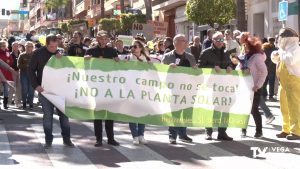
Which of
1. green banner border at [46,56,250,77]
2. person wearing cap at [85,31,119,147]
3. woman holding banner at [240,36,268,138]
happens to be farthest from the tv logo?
person wearing cap at [85,31,119,147]

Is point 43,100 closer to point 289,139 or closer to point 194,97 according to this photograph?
point 194,97

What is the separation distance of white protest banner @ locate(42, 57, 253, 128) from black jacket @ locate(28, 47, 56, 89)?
84mm

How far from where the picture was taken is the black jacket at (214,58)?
397 inches

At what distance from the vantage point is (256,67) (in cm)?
1024

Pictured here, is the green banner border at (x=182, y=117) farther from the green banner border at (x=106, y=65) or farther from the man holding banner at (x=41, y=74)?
the green banner border at (x=106, y=65)

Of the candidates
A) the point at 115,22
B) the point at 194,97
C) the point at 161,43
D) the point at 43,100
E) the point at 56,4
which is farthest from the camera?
the point at 56,4

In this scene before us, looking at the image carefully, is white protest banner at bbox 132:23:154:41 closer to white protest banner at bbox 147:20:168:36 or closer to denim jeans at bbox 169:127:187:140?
white protest banner at bbox 147:20:168:36

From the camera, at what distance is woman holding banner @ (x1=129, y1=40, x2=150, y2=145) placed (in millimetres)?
9758

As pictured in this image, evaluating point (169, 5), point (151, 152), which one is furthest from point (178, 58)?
point (169, 5)

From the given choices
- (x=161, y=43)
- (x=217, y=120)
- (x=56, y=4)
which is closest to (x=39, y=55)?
(x=217, y=120)

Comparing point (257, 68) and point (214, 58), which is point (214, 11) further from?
point (214, 58)

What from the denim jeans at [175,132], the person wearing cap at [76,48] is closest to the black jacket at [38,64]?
the denim jeans at [175,132]

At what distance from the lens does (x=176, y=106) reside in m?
9.70

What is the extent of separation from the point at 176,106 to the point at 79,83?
62.7 inches
